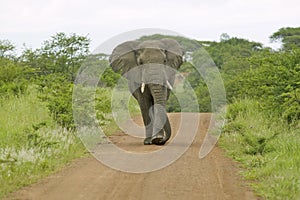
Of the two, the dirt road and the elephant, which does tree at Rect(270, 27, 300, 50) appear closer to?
the elephant

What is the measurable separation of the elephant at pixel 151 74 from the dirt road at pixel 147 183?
1.95m

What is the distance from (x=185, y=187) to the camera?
7059 millimetres

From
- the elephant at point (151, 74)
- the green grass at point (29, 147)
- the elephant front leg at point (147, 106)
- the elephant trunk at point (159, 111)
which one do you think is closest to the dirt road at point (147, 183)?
the green grass at point (29, 147)

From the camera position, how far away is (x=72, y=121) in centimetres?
1202

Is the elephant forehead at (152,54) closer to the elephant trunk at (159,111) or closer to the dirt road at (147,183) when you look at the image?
the elephant trunk at (159,111)

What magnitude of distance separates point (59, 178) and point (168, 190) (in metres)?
1.65

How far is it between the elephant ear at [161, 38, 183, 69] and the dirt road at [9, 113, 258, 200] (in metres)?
3.77

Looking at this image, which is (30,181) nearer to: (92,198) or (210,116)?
(92,198)

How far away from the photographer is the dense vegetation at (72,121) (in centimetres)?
759

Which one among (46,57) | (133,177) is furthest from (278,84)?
(46,57)

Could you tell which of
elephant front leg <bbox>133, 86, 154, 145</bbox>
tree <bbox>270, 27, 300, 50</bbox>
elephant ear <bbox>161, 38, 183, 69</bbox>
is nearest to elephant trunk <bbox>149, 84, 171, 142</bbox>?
elephant front leg <bbox>133, 86, 154, 145</bbox>

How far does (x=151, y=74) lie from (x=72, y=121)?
2.17 metres

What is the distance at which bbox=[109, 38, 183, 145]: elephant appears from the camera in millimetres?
11148

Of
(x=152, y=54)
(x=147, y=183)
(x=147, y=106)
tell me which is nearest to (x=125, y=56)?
(x=152, y=54)
